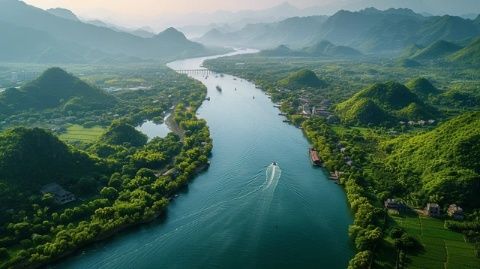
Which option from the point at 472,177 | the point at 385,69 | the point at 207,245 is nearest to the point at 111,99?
the point at 207,245

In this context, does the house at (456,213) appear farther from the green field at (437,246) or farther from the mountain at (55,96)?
the mountain at (55,96)

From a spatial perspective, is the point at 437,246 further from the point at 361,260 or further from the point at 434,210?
the point at 361,260

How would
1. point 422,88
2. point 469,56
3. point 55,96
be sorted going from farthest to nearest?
point 469,56, point 422,88, point 55,96

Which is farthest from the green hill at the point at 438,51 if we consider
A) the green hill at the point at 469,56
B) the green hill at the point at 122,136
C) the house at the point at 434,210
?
the house at the point at 434,210

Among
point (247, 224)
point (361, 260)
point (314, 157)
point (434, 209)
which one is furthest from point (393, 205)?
point (314, 157)

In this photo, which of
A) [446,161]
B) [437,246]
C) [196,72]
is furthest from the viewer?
[196,72]

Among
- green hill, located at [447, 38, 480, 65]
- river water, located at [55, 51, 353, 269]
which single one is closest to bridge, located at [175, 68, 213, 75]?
green hill, located at [447, 38, 480, 65]

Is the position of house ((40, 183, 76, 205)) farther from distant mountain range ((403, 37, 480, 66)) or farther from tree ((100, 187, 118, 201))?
distant mountain range ((403, 37, 480, 66))
